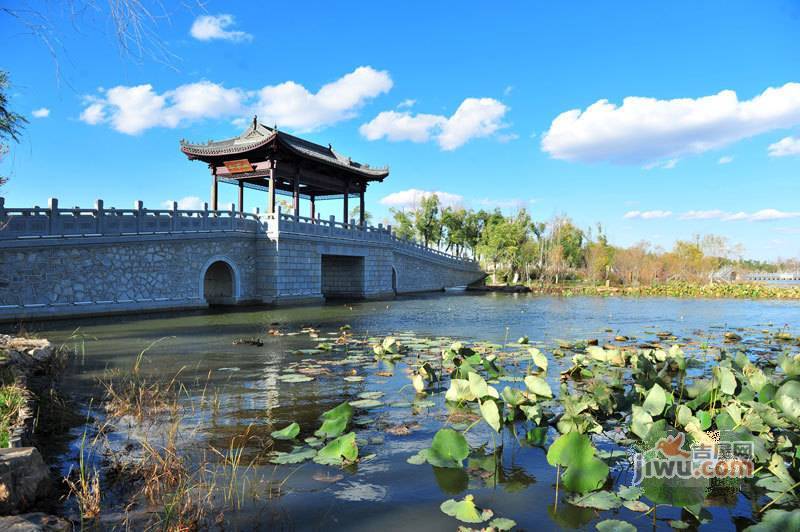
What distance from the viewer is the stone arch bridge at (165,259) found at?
13383mm

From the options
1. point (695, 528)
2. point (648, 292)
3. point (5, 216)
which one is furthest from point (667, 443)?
point (648, 292)

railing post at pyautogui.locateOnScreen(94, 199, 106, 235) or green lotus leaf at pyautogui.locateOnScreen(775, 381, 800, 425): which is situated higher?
railing post at pyautogui.locateOnScreen(94, 199, 106, 235)

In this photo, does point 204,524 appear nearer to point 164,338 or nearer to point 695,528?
point 695,528

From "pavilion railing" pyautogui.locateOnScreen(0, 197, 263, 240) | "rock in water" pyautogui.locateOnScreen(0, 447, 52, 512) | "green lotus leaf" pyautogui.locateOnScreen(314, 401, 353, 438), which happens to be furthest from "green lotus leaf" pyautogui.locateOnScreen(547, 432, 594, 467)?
"pavilion railing" pyautogui.locateOnScreen(0, 197, 263, 240)

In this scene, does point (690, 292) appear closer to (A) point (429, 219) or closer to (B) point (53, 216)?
(A) point (429, 219)

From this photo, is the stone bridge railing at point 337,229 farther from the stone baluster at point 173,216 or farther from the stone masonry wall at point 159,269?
the stone baluster at point 173,216

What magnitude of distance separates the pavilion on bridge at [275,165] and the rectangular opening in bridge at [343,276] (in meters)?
2.49

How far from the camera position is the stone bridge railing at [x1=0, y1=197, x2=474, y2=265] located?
43.5 feet

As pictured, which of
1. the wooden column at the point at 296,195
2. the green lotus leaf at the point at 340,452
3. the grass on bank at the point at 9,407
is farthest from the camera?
the wooden column at the point at 296,195

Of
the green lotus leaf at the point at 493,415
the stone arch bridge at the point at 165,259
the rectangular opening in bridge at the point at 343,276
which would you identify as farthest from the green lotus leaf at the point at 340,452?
the rectangular opening in bridge at the point at 343,276

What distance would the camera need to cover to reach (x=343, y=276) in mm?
26438

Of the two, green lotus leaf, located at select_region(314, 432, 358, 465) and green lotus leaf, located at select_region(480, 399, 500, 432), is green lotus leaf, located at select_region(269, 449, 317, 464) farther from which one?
green lotus leaf, located at select_region(480, 399, 500, 432)

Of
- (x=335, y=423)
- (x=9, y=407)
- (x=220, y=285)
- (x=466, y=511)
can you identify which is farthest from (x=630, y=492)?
(x=220, y=285)

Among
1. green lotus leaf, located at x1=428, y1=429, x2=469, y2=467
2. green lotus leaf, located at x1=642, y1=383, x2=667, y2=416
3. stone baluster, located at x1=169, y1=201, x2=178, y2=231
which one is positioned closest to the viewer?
green lotus leaf, located at x1=428, y1=429, x2=469, y2=467
